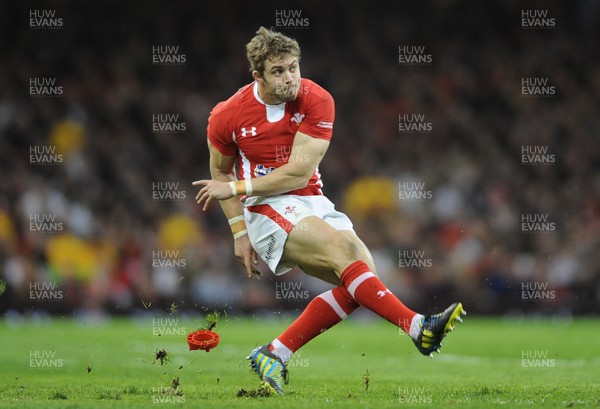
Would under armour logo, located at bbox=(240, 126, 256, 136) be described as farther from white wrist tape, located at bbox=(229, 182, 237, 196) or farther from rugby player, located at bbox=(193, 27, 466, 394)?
white wrist tape, located at bbox=(229, 182, 237, 196)

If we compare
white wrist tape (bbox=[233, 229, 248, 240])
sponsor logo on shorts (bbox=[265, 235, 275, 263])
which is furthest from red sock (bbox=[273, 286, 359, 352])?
white wrist tape (bbox=[233, 229, 248, 240])

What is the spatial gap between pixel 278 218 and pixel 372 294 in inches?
35.4

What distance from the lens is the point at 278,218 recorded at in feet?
24.1

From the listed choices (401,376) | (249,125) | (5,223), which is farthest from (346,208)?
(249,125)

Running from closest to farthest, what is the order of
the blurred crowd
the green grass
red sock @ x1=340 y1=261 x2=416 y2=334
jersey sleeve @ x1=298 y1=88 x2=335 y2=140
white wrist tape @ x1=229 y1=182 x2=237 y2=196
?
the green grass → red sock @ x1=340 y1=261 x2=416 y2=334 → white wrist tape @ x1=229 y1=182 x2=237 y2=196 → jersey sleeve @ x1=298 y1=88 x2=335 y2=140 → the blurred crowd

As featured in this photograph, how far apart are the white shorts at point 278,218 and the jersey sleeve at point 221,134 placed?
1.39 feet

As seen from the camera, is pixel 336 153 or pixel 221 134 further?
pixel 336 153

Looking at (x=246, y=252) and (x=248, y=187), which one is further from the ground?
(x=248, y=187)

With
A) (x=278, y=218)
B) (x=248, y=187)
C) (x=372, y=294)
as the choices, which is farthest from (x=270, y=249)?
(x=372, y=294)

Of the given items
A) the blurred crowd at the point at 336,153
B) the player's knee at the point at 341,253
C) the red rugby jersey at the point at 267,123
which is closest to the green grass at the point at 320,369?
the player's knee at the point at 341,253

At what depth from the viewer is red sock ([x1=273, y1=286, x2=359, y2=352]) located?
24.6 ft

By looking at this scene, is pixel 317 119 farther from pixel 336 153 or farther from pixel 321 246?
pixel 336 153

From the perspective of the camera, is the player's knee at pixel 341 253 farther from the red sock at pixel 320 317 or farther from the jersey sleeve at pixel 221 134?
the jersey sleeve at pixel 221 134

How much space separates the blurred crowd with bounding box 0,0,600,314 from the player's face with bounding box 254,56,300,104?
10609 mm
